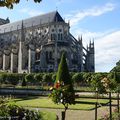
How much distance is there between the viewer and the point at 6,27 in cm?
11544

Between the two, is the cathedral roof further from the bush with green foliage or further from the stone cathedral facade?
the bush with green foliage

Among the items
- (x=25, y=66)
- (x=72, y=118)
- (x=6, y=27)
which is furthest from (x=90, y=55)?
(x=72, y=118)

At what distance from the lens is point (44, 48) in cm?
9238

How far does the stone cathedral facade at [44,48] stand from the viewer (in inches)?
3568

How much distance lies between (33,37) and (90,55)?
17.0 m

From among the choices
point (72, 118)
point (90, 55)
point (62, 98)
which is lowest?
point (72, 118)

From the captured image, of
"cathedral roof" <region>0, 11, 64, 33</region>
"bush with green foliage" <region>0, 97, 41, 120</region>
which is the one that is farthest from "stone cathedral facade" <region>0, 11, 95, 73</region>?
"bush with green foliage" <region>0, 97, 41, 120</region>

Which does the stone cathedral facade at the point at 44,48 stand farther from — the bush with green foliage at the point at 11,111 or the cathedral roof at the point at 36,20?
the bush with green foliage at the point at 11,111

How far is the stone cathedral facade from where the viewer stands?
297ft

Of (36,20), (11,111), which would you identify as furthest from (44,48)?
(11,111)

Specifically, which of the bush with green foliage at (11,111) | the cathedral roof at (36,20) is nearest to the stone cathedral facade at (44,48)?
the cathedral roof at (36,20)

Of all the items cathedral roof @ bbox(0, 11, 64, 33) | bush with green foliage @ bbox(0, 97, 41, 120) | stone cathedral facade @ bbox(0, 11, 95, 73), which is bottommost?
bush with green foliage @ bbox(0, 97, 41, 120)

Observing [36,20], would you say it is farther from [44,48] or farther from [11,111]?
[11,111]

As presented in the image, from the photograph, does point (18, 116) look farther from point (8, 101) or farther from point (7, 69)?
point (7, 69)
